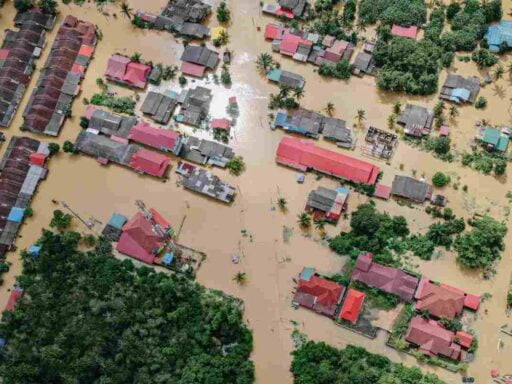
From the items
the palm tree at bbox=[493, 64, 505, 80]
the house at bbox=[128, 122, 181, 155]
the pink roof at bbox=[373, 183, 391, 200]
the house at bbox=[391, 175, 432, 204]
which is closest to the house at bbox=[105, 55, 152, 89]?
the house at bbox=[128, 122, 181, 155]

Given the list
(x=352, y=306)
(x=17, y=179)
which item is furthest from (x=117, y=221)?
(x=352, y=306)

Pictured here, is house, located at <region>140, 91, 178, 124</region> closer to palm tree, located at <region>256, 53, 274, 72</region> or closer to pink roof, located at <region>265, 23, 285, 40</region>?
palm tree, located at <region>256, 53, 274, 72</region>

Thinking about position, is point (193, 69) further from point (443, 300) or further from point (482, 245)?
point (443, 300)

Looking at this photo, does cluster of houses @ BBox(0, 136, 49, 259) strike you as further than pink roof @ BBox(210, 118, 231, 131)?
No

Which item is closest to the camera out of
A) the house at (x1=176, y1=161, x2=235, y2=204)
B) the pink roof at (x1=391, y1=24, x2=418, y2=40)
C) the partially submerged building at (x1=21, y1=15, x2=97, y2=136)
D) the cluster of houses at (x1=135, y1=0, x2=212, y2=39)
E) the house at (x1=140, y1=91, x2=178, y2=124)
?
the house at (x1=176, y1=161, x2=235, y2=204)

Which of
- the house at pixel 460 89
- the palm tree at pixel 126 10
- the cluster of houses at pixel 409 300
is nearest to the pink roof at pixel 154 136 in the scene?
the palm tree at pixel 126 10

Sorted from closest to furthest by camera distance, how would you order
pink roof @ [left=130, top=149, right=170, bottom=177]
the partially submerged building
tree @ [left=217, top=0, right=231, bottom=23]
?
pink roof @ [left=130, top=149, right=170, bottom=177]
the partially submerged building
tree @ [left=217, top=0, right=231, bottom=23]
